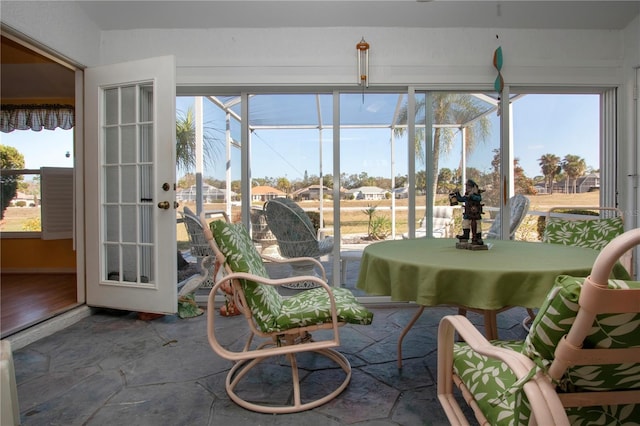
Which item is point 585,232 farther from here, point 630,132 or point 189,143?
point 189,143

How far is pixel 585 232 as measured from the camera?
7.61 ft

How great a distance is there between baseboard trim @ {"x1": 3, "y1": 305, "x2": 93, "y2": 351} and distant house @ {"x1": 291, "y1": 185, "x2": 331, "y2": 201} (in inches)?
81.6

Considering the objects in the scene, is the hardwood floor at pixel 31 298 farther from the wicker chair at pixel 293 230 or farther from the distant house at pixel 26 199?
the wicker chair at pixel 293 230

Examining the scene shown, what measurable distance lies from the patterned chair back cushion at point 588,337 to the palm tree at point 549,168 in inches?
168

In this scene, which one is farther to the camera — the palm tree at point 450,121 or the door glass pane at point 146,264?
the palm tree at point 450,121

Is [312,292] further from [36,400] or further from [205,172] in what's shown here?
[205,172]

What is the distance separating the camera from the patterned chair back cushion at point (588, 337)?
1.99 ft

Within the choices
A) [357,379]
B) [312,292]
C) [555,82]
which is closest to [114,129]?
[312,292]

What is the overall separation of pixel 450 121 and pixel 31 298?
437 centimetres

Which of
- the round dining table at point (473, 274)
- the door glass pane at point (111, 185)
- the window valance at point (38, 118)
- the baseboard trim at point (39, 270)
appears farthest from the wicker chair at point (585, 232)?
the window valance at point (38, 118)

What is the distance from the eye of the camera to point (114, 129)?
2.97 meters

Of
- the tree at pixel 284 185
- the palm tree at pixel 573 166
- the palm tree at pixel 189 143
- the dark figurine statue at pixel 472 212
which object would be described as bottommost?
the dark figurine statue at pixel 472 212

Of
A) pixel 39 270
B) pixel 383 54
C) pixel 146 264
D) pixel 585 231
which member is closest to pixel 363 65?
pixel 383 54

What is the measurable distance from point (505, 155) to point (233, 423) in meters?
3.11
